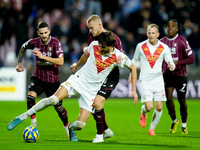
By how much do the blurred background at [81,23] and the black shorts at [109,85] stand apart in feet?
33.1

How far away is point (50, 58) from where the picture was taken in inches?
333

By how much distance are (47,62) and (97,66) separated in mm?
1535

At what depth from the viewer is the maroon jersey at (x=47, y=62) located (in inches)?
351

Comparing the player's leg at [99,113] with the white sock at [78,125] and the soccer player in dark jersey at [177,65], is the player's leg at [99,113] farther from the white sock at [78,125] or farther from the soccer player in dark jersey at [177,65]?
the soccer player in dark jersey at [177,65]

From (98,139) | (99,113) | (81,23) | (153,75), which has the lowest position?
(98,139)

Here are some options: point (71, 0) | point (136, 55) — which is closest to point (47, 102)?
point (136, 55)

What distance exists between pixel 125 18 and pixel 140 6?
1046 mm

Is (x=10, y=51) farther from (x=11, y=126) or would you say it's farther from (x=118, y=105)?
(x=11, y=126)

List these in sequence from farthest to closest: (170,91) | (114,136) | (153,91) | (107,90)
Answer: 1. (170,91)
2. (153,91)
3. (114,136)
4. (107,90)

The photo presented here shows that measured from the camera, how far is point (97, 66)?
7.83m

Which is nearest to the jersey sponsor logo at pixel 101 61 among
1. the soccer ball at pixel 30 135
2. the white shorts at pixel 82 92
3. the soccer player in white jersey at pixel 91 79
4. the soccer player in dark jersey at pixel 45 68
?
the soccer player in white jersey at pixel 91 79

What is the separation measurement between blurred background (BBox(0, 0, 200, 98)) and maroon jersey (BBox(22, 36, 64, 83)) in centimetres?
929

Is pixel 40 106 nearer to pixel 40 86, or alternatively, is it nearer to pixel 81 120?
pixel 81 120

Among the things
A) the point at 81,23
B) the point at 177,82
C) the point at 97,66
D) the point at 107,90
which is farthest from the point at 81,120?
the point at 81,23
